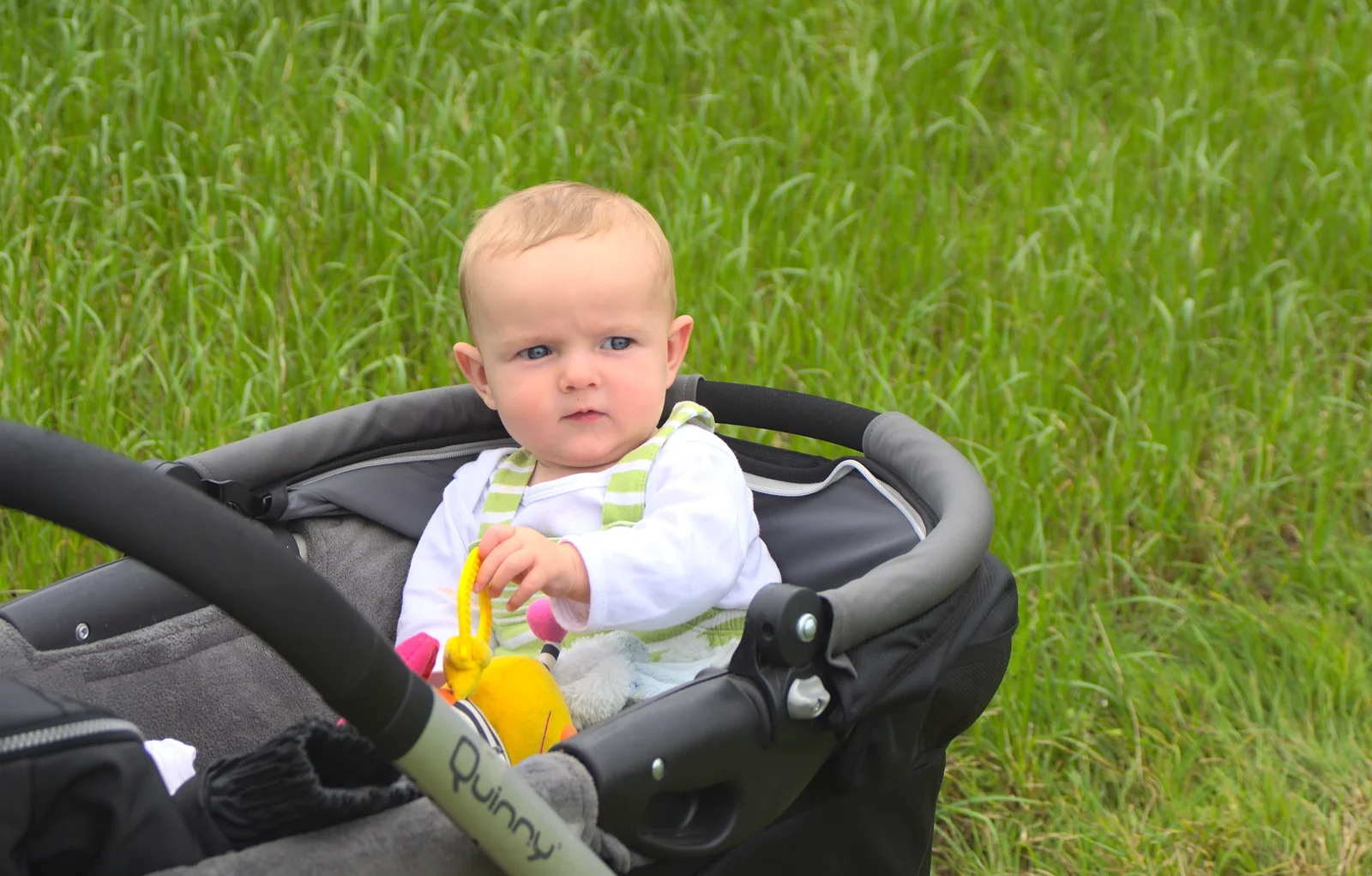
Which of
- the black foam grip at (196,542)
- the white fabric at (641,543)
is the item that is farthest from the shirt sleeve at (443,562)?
the black foam grip at (196,542)

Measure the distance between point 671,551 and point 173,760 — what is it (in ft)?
1.97

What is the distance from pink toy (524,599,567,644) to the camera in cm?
164

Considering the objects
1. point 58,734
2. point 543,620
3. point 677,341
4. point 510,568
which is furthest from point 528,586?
point 677,341

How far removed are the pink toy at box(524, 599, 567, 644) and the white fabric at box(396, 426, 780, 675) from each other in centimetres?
8

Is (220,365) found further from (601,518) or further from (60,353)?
(601,518)

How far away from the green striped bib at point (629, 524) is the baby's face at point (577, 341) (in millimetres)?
36

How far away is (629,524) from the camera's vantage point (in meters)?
1.72

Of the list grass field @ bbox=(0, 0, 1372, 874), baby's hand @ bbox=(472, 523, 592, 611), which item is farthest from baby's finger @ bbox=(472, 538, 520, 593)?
grass field @ bbox=(0, 0, 1372, 874)

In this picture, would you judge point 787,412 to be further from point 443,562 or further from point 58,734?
point 58,734

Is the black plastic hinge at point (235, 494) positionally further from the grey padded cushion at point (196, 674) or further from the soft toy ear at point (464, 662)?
the soft toy ear at point (464, 662)

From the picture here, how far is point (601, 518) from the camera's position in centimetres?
178

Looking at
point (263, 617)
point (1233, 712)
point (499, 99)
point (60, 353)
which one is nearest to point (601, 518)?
point (263, 617)

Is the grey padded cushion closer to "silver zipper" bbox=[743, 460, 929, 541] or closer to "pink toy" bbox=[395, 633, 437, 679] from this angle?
"pink toy" bbox=[395, 633, 437, 679]

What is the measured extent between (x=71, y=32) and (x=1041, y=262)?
108 inches
